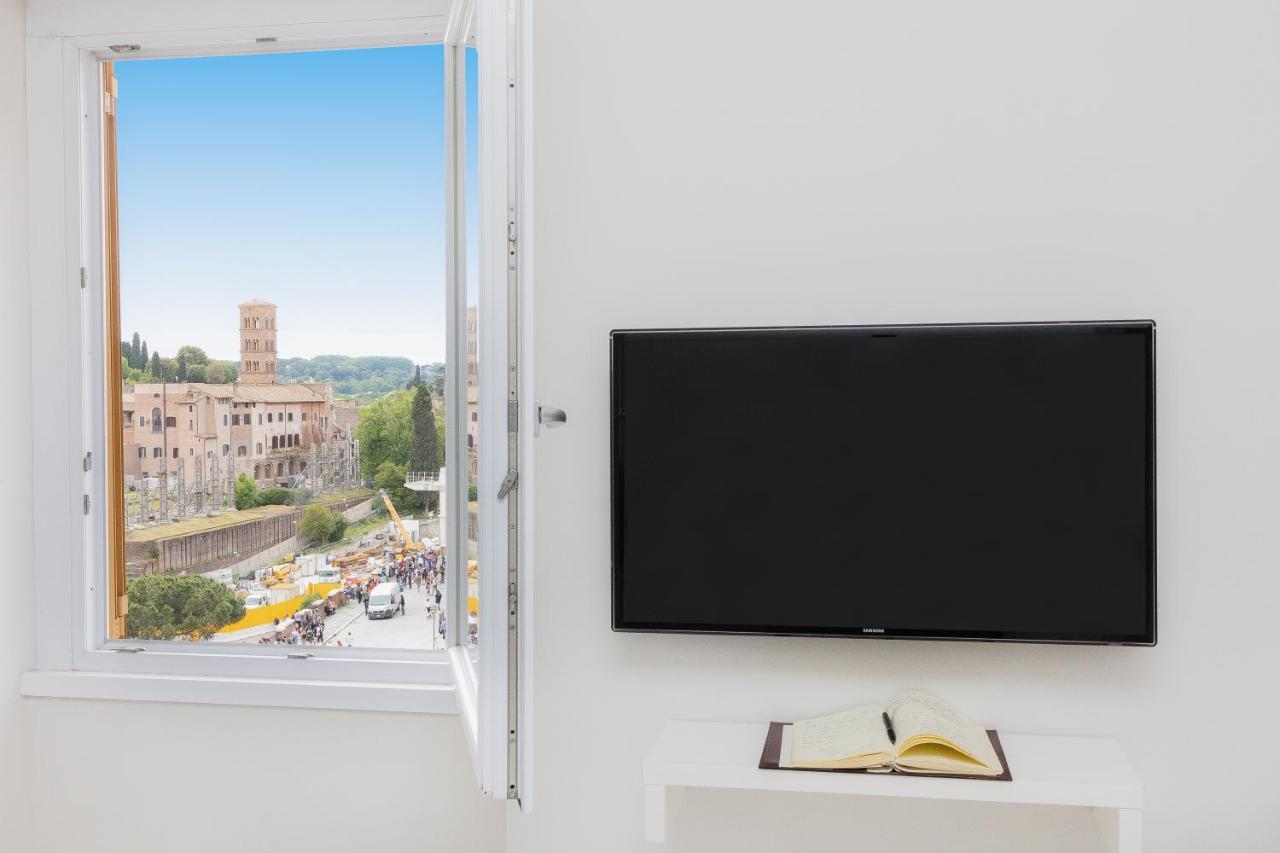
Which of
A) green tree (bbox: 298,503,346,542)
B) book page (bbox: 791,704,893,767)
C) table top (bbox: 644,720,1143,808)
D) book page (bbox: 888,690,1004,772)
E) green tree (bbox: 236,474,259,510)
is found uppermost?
green tree (bbox: 236,474,259,510)

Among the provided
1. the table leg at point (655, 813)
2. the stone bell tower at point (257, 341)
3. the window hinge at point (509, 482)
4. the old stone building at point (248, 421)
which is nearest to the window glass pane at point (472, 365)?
the window hinge at point (509, 482)

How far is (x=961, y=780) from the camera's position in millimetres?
1421

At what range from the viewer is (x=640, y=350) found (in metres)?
1.68

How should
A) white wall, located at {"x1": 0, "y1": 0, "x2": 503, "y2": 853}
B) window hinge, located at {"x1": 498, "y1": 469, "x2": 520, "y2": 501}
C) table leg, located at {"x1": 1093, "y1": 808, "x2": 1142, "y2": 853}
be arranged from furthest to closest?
white wall, located at {"x1": 0, "y1": 0, "x2": 503, "y2": 853} < table leg, located at {"x1": 1093, "y1": 808, "x2": 1142, "y2": 853} < window hinge, located at {"x1": 498, "y1": 469, "x2": 520, "y2": 501}

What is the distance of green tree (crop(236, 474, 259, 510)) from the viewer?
88.5 inches

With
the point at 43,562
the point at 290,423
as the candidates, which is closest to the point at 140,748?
the point at 43,562

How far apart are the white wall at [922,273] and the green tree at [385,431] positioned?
59 cm

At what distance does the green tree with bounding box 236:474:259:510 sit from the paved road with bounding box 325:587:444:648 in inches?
14.8

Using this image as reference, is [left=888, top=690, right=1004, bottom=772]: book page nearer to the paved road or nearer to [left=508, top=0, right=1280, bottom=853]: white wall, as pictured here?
[left=508, top=0, right=1280, bottom=853]: white wall

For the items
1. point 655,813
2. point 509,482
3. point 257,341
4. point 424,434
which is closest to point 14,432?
point 257,341

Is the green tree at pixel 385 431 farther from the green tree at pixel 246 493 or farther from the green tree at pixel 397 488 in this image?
the green tree at pixel 246 493

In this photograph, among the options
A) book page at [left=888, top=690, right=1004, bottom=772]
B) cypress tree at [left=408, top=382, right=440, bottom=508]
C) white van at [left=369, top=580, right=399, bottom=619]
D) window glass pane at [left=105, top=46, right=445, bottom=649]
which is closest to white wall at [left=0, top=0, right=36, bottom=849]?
window glass pane at [left=105, top=46, right=445, bottom=649]

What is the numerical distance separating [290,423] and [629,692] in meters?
1.19

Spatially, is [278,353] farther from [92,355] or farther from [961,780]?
[961,780]
